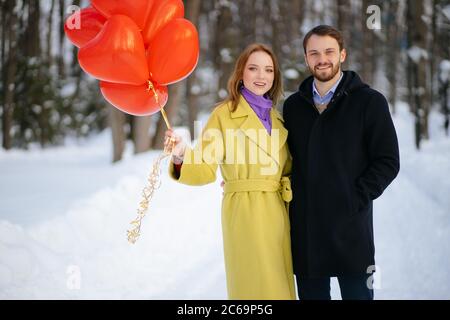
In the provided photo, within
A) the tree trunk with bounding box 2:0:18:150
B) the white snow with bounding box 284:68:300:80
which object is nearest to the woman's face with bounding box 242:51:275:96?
the white snow with bounding box 284:68:300:80

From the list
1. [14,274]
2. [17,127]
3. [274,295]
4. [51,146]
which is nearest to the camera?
[274,295]

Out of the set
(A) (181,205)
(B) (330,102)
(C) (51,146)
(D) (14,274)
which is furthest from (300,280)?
(C) (51,146)

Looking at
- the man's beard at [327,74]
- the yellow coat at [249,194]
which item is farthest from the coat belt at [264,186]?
the man's beard at [327,74]

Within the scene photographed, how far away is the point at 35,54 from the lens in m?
17.0

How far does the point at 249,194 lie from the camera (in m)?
2.52

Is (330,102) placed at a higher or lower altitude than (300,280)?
higher

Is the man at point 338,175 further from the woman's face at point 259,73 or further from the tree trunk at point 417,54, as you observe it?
the tree trunk at point 417,54

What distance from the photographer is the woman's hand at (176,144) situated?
98.7 inches

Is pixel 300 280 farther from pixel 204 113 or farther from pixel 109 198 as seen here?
pixel 204 113

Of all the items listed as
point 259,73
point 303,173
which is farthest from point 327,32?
point 303,173

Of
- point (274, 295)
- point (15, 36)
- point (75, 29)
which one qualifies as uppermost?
point (15, 36)

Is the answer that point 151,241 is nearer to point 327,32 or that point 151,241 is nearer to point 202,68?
point 327,32

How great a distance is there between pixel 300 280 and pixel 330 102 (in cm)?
108

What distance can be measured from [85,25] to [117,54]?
53 centimetres
